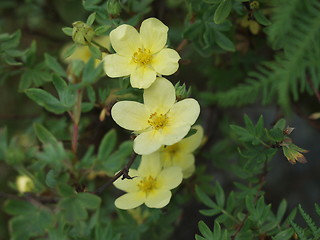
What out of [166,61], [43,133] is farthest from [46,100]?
[166,61]

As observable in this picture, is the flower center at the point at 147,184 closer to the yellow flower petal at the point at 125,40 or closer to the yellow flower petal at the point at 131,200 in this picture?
the yellow flower petal at the point at 131,200

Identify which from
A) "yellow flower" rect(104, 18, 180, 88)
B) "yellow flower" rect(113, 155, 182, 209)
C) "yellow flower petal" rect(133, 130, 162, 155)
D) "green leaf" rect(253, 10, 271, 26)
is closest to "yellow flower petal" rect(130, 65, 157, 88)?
"yellow flower" rect(104, 18, 180, 88)

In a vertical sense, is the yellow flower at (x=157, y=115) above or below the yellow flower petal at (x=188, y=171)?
above

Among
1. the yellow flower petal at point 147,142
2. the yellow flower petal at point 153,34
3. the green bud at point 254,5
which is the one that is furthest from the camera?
the green bud at point 254,5

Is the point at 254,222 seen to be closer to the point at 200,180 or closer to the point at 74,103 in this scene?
the point at 200,180

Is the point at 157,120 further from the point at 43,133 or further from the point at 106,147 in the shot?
the point at 43,133

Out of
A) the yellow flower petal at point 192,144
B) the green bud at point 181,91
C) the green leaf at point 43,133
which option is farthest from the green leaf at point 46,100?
the yellow flower petal at point 192,144

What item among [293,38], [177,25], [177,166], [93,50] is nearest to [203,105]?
[177,25]
